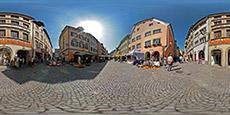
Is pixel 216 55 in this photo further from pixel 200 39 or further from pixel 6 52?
pixel 6 52

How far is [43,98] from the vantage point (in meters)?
4.00

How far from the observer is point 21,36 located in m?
3.31

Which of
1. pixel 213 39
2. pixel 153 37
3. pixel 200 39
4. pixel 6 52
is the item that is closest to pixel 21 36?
pixel 6 52

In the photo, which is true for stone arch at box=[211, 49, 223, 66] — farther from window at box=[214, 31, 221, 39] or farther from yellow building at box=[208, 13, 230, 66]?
window at box=[214, 31, 221, 39]

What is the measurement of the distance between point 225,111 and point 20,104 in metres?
3.64

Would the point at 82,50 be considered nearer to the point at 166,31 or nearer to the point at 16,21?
the point at 16,21

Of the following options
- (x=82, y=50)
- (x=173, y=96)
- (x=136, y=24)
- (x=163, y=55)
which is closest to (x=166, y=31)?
(x=136, y=24)

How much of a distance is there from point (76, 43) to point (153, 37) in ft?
4.53

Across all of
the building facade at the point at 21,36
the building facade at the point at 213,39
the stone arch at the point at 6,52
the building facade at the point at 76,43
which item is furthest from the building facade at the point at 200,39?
the stone arch at the point at 6,52

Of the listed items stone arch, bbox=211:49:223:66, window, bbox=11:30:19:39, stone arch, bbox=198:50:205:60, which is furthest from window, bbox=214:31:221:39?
window, bbox=11:30:19:39

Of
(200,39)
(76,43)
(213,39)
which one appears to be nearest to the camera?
(76,43)

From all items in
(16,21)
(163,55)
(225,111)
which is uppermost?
(16,21)

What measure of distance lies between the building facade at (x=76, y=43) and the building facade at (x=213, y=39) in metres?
1.57

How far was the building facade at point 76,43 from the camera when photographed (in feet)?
9.93
